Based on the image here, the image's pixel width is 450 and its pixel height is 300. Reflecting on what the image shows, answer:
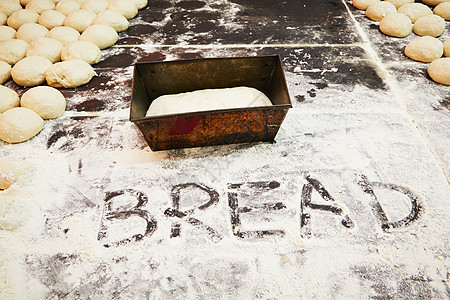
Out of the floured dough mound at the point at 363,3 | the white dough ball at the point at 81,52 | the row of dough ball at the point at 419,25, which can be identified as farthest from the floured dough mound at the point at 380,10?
the white dough ball at the point at 81,52

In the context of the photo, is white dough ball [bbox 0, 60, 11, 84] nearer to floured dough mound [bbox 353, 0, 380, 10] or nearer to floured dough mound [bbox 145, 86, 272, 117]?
floured dough mound [bbox 145, 86, 272, 117]

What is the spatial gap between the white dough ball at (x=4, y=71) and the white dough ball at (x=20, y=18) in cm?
79

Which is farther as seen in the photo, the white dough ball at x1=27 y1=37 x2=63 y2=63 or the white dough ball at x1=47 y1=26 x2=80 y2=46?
the white dough ball at x1=47 y1=26 x2=80 y2=46

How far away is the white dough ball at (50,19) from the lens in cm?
322

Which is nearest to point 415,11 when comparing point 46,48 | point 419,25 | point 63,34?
point 419,25

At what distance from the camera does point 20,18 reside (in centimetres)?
321

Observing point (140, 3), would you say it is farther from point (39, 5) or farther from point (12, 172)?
point (12, 172)

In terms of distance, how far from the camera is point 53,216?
5.97ft

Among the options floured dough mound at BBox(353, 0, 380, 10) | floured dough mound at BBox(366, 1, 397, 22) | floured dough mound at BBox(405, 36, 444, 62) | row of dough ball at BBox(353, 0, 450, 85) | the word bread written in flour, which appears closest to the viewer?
the word bread written in flour

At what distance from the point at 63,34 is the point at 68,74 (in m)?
0.77

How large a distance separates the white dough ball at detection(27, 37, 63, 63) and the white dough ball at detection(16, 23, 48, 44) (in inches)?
7.8

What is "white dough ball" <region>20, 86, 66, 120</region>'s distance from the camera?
7.50ft

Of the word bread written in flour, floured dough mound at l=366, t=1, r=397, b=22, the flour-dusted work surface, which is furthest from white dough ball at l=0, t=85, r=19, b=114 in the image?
floured dough mound at l=366, t=1, r=397, b=22

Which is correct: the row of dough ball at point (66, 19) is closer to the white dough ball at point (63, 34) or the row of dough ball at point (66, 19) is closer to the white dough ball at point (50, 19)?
the white dough ball at point (50, 19)
